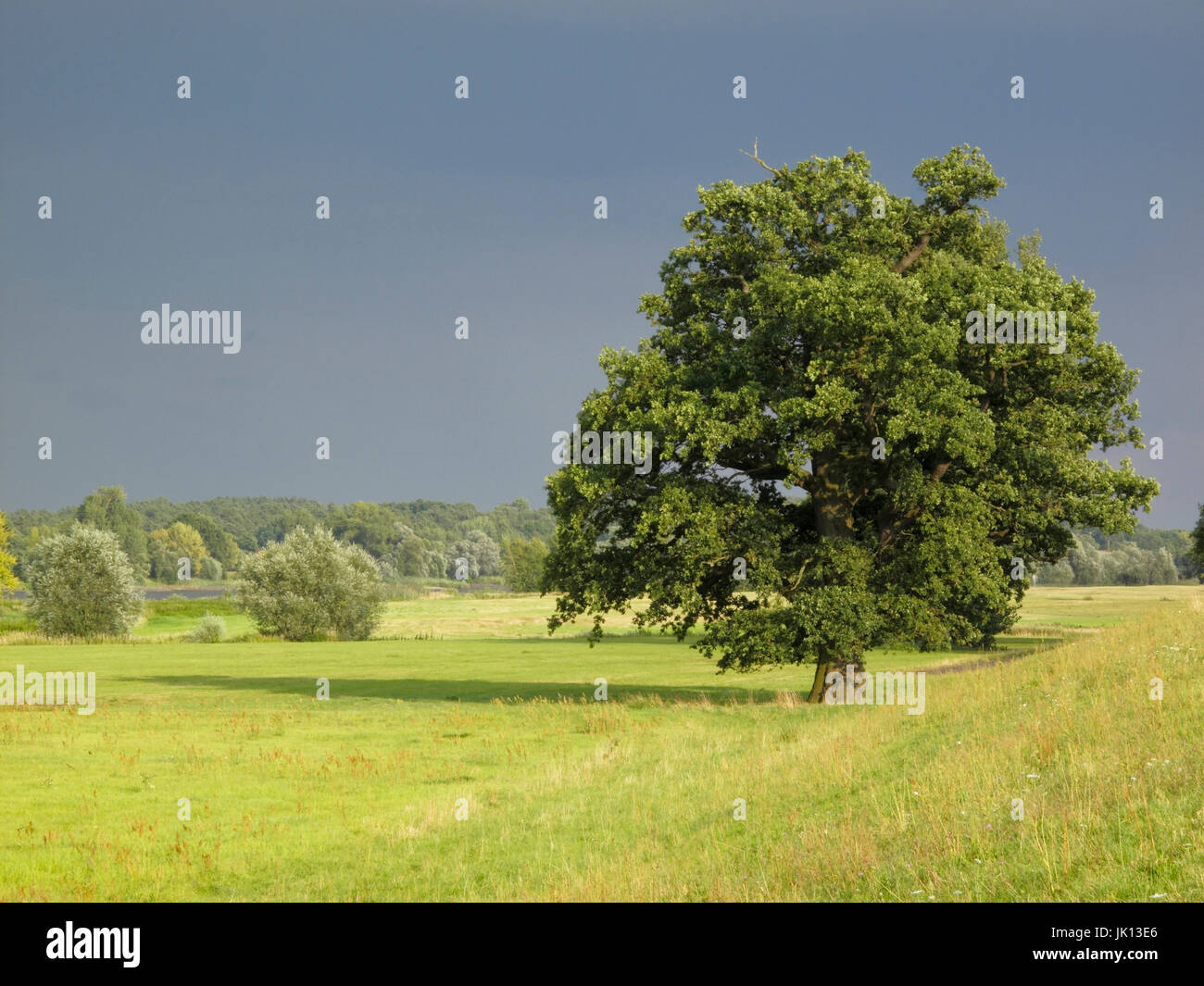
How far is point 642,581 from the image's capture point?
129 ft

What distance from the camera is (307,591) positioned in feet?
364

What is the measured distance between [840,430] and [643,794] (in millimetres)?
18917

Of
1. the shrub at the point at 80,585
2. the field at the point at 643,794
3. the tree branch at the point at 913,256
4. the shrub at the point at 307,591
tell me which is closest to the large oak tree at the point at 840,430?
the tree branch at the point at 913,256


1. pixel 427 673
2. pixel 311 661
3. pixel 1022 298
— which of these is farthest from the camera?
pixel 311 661

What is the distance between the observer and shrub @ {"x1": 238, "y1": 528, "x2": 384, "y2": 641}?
360ft

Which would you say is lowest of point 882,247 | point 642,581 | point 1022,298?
point 642,581

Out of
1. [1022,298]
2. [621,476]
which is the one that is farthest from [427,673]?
[1022,298]

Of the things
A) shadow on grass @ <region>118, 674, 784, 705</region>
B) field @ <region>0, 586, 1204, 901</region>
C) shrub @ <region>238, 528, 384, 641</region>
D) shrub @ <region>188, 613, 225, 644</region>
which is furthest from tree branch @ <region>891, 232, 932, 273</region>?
shrub @ <region>188, 613, 225, 644</region>

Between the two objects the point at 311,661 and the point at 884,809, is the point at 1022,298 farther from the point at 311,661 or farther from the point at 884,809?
the point at 311,661

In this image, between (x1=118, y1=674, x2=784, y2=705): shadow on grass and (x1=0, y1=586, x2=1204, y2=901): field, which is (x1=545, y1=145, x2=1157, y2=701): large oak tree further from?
(x1=118, y1=674, x2=784, y2=705): shadow on grass

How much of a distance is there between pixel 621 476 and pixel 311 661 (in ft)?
159

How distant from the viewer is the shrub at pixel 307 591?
10962 cm

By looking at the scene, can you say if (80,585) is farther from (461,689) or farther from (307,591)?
(461,689)

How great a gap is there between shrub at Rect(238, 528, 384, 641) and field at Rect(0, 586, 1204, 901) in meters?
63.6
